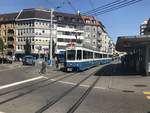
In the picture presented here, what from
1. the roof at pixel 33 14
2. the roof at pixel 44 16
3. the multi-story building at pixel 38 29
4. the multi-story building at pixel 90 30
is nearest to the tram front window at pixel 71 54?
the multi-story building at pixel 38 29

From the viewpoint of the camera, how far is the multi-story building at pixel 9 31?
439ft

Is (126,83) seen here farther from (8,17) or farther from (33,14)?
(8,17)

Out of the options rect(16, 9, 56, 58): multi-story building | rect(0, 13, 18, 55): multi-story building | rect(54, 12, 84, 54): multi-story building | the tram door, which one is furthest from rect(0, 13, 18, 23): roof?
the tram door

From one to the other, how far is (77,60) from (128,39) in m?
10.9

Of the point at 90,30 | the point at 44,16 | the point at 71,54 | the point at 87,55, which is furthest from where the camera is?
the point at 90,30

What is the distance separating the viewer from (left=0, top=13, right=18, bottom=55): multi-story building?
439 feet

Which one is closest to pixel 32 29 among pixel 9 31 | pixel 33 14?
pixel 33 14

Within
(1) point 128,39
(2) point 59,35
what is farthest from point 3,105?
(2) point 59,35

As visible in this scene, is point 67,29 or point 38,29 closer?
point 38,29

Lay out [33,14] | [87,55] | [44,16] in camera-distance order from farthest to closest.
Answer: [44,16] < [33,14] < [87,55]

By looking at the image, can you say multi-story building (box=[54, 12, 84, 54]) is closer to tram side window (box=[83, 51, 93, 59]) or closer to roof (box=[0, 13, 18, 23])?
roof (box=[0, 13, 18, 23])

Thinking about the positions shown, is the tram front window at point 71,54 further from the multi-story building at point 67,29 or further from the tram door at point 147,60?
the multi-story building at point 67,29

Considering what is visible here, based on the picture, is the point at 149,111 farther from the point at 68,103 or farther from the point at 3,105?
the point at 3,105

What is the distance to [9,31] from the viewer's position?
135750 mm
